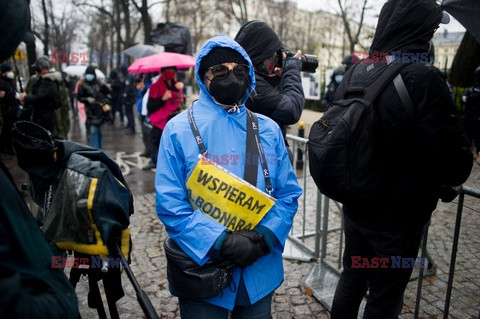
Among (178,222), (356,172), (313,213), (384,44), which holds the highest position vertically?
(384,44)

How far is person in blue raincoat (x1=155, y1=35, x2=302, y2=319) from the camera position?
189 cm

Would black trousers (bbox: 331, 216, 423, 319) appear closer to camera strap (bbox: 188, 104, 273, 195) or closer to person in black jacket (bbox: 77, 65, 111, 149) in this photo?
camera strap (bbox: 188, 104, 273, 195)

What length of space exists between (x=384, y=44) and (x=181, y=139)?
127 cm

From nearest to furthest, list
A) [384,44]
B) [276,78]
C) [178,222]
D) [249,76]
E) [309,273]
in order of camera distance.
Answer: [178,222] → [384,44] → [249,76] → [276,78] → [309,273]

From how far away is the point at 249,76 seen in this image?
2322 millimetres

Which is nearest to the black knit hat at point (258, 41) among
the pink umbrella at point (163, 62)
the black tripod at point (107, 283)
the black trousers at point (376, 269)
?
the black trousers at point (376, 269)

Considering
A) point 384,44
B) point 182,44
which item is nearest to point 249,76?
point 384,44

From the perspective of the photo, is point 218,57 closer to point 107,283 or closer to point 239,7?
point 107,283

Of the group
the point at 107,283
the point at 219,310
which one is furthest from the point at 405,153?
the point at 107,283

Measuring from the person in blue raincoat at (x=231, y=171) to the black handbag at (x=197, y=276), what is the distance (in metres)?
0.06

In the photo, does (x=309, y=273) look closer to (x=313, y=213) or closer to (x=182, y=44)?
(x=313, y=213)

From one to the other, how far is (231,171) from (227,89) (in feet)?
1.60

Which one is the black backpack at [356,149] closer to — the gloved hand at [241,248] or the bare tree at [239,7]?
the gloved hand at [241,248]

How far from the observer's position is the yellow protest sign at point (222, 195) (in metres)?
1.93
